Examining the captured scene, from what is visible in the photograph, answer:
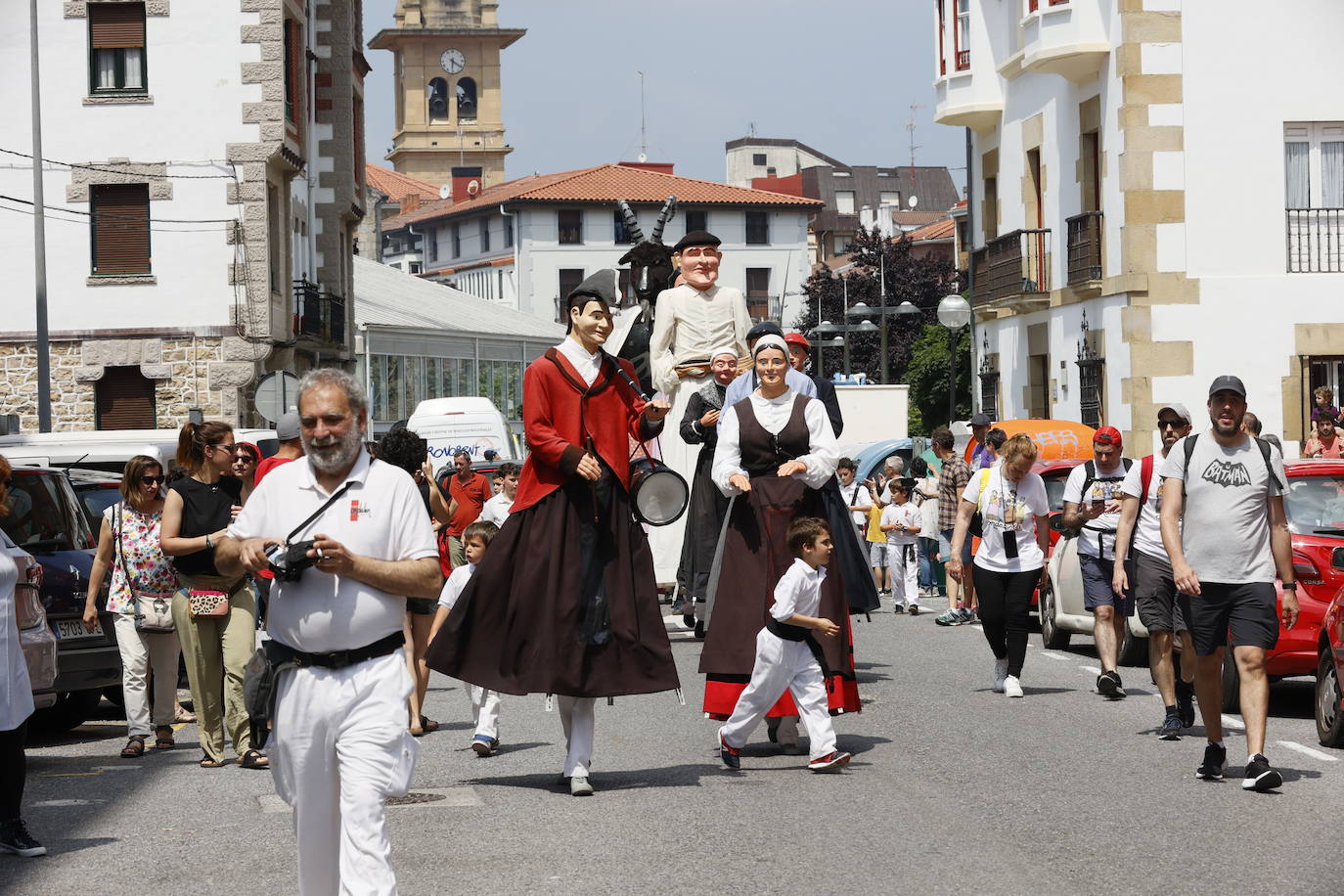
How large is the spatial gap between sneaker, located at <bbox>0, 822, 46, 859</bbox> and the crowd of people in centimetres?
2

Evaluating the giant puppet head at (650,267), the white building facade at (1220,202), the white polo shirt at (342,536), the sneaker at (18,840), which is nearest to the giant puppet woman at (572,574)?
the sneaker at (18,840)

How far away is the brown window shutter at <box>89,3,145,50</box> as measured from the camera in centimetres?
3694

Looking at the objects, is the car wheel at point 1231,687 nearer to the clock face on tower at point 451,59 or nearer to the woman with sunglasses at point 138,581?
the woman with sunglasses at point 138,581

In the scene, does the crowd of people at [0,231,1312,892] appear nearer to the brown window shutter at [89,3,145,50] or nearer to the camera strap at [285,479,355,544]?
the camera strap at [285,479,355,544]

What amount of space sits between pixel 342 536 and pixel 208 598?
17.5 ft

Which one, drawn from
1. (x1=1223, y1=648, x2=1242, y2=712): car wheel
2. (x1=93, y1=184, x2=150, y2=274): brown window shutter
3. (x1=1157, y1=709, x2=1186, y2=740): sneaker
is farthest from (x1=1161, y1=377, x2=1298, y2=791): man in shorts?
(x1=93, y1=184, x2=150, y2=274): brown window shutter

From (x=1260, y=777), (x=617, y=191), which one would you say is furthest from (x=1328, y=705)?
(x=617, y=191)

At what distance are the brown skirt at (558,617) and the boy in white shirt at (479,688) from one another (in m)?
1.09

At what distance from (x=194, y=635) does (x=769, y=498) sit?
10.5 ft

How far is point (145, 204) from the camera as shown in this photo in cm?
3706

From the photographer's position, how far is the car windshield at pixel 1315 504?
12.7 m

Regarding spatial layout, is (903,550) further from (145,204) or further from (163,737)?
(145,204)

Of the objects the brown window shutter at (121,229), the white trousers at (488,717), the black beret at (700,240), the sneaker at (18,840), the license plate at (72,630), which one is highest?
the brown window shutter at (121,229)

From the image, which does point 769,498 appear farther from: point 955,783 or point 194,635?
point 194,635
